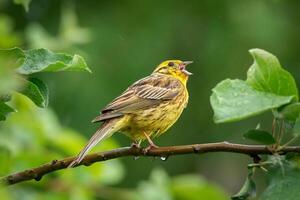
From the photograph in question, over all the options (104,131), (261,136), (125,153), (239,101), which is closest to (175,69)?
(104,131)

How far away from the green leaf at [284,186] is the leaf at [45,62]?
2.39 ft

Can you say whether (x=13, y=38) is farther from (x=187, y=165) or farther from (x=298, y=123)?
(x=187, y=165)

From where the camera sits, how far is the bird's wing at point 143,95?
4.69 m

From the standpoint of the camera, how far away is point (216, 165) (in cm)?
1280

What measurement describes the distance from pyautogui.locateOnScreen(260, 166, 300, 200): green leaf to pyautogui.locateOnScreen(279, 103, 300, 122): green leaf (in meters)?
0.21

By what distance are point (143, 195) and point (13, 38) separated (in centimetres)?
141

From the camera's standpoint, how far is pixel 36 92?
3041 millimetres

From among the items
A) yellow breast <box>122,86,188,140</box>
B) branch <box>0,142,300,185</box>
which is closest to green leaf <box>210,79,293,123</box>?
branch <box>0,142,300,185</box>

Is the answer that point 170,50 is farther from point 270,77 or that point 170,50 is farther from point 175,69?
point 270,77

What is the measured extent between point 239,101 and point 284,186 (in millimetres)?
432

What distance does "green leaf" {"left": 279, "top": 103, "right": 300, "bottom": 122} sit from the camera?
2.98 m

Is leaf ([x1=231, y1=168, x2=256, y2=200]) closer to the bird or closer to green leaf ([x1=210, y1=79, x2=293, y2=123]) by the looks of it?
green leaf ([x1=210, y1=79, x2=293, y2=123])

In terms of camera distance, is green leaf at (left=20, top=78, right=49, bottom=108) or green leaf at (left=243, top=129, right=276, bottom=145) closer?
green leaf at (left=20, top=78, right=49, bottom=108)

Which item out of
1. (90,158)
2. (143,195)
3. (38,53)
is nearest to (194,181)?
(143,195)
